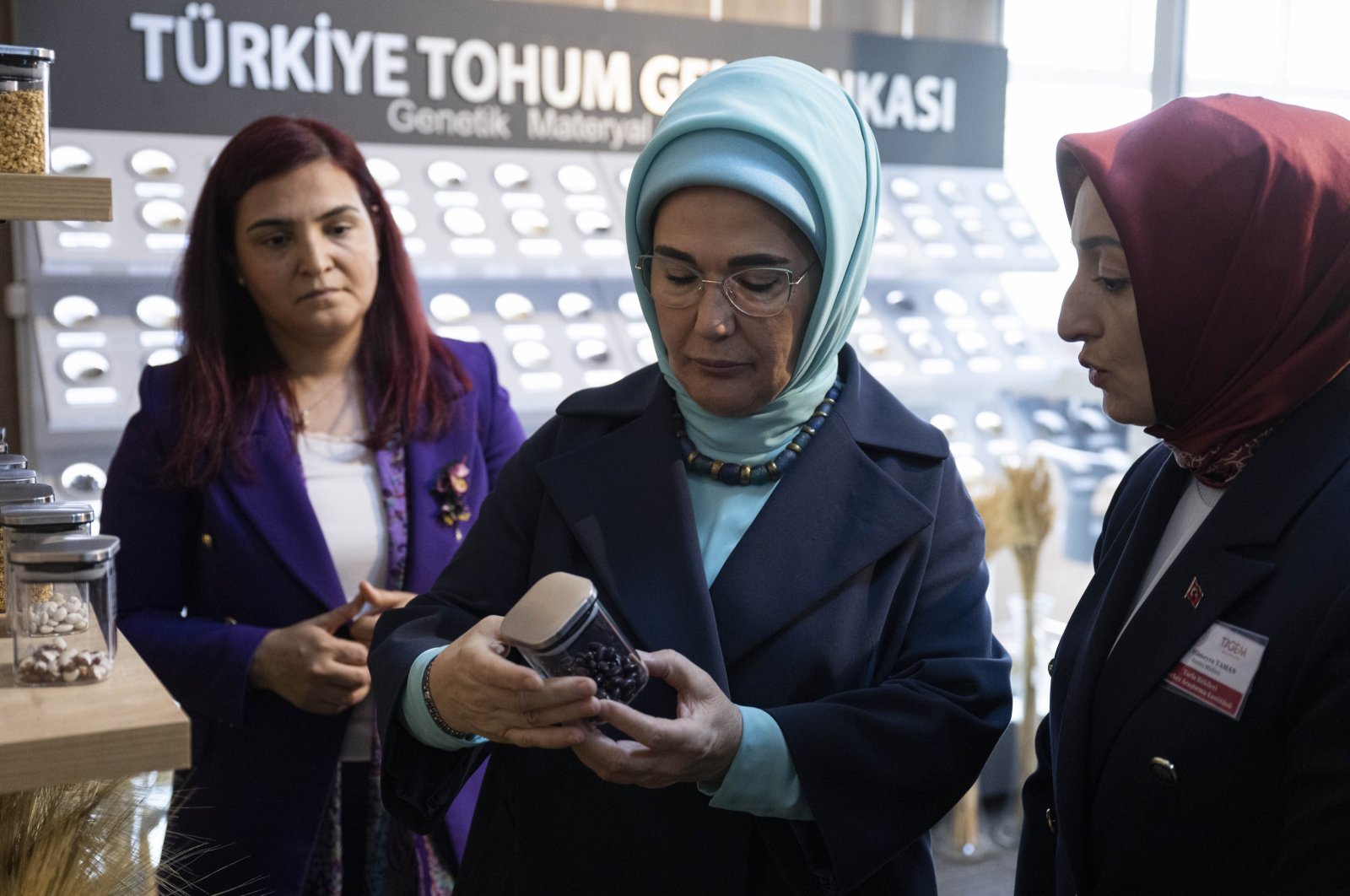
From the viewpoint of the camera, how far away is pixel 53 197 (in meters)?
1.18

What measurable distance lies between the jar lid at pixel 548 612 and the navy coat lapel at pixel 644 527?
25 cm

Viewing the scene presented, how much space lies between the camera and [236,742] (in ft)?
6.66

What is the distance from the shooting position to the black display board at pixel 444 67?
2820 millimetres

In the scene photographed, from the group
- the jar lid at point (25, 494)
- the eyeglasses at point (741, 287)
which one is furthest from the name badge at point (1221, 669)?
the jar lid at point (25, 494)

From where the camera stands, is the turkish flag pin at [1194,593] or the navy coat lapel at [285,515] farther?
the navy coat lapel at [285,515]

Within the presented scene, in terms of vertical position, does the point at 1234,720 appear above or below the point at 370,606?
above

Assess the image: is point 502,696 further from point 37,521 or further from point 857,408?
point 857,408

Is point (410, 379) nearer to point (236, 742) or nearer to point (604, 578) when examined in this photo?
point (236, 742)

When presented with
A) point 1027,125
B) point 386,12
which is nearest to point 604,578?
point 386,12

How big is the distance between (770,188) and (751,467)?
0.32m

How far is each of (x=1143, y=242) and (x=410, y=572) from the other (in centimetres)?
130

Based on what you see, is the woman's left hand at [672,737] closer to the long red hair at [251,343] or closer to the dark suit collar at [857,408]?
the dark suit collar at [857,408]

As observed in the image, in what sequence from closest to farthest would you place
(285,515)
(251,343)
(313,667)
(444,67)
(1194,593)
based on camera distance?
(1194,593) < (313,667) < (285,515) < (251,343) < (444,67)

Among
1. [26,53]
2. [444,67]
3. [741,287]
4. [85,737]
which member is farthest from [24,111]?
[444,67]
